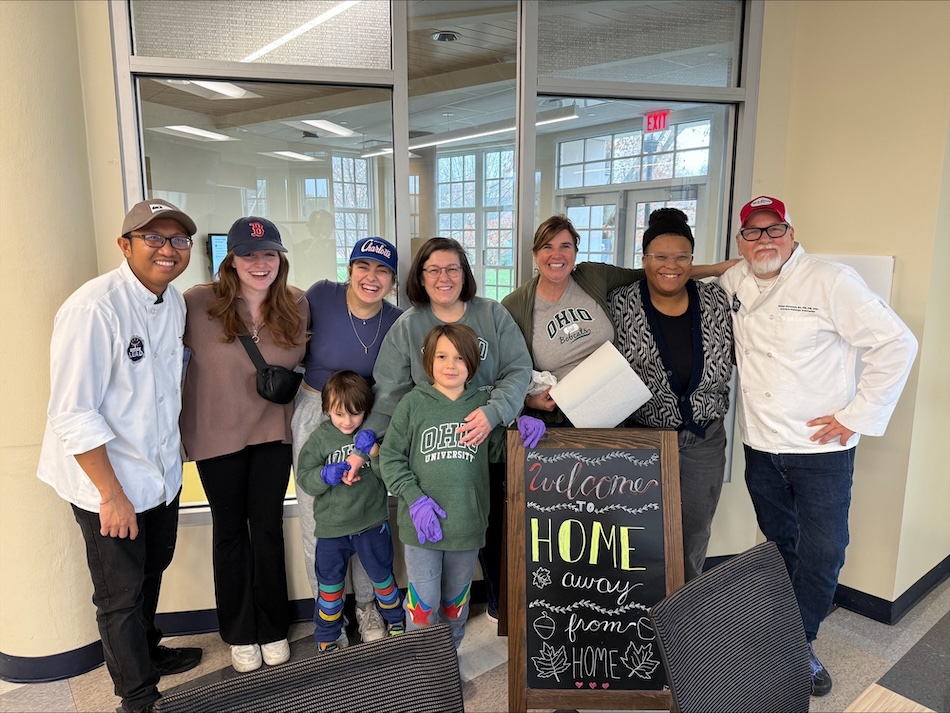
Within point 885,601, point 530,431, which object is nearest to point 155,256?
point 530,431

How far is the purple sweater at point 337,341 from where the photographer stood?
218cm

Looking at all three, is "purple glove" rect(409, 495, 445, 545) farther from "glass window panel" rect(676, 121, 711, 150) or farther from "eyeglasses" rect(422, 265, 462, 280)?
"glass window panel" rect(676, 121, 711, 150)

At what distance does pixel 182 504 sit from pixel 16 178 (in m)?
1.32

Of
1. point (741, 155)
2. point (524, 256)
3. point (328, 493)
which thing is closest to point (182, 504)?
point (328, 493)

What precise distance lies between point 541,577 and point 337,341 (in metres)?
1.02

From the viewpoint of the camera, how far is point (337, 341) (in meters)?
2.18

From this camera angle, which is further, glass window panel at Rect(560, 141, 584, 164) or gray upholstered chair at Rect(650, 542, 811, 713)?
glass window panel at Rect(560, 141, 584, 164)

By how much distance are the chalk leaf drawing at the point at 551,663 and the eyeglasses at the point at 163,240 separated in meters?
1.59

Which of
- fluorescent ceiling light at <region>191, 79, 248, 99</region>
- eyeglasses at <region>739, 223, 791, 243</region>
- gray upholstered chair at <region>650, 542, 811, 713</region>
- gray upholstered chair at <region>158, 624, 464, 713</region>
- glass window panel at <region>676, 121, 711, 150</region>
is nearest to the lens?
gray upholstered chair at <region>158, 624, 464, 713</region>

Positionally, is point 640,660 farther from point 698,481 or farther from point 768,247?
point 768,247

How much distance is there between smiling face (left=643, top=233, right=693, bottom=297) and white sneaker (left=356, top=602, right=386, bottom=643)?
5.34 ft

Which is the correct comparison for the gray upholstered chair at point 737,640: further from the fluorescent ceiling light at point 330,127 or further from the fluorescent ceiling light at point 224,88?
the fluorescent ceiling light at point 224,88

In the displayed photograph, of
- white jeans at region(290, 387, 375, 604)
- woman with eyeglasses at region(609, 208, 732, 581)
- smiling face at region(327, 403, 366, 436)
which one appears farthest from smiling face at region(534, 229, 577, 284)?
white jeans at region(290, 387, 375, 604)

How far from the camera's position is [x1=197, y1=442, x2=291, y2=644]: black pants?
86.2 inches
